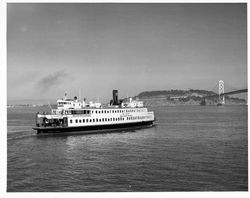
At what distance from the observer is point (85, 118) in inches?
956

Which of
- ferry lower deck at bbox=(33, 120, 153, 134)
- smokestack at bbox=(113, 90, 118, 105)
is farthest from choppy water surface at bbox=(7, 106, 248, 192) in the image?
smokestack at bbox=(113, 90, 118, 105)

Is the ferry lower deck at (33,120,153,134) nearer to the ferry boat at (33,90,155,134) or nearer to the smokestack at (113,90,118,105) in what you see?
the ferry boat at (33,90,155,134)

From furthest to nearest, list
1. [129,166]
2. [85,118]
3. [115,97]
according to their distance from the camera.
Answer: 1. [115,97]
2. [85,118]
3. [129,166]

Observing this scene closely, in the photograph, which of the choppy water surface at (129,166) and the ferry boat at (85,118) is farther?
the ferry boat at (85,118)

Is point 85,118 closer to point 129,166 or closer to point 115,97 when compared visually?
point 115,97

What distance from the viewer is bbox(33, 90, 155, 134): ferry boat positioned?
910 inches

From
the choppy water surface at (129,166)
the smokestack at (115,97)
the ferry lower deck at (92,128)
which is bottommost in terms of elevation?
the choppy water surface at (129,166)

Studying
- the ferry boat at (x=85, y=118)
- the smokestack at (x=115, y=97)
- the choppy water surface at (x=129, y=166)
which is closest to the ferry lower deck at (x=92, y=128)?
the ferry boat at (x=85, y=118)

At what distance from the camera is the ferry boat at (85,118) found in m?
23.1

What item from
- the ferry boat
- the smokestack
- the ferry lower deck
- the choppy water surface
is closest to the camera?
the choppy water surface

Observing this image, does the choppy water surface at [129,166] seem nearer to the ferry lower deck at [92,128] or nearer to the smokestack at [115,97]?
the ferry lower deck at [92,128]

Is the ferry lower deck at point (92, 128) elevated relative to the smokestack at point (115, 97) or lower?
lower

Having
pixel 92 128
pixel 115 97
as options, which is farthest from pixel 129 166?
pixel 115 97
